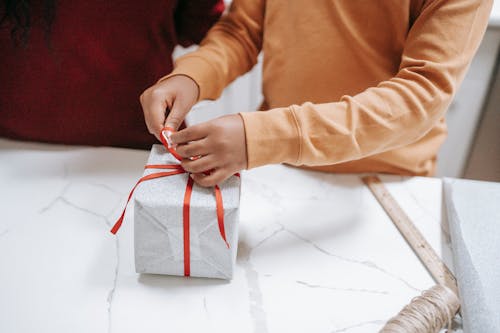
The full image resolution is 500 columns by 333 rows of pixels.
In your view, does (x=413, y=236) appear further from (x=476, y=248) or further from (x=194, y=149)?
(x=194, y=149)

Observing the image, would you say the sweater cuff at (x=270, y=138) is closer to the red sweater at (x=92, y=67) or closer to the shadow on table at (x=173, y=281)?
the shadow on table at (x=173, y=281)

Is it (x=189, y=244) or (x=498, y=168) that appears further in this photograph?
(x=498, y=168)

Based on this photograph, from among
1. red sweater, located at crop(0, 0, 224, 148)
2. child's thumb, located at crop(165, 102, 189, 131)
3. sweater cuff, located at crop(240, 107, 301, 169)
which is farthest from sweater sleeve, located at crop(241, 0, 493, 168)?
red sweater, located at crop(0, 0, 224, 148)

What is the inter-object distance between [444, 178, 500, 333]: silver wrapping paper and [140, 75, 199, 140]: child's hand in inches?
Result: 15.9

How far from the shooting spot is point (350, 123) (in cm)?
A: 54

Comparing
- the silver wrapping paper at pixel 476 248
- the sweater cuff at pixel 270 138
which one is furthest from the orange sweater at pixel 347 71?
the silver wrapping paper at pixel 476 248

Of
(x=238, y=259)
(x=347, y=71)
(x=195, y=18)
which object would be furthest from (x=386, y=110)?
(x=195, y=18)

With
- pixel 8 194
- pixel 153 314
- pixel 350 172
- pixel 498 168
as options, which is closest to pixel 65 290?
pixel 153 314

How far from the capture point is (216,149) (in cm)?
51

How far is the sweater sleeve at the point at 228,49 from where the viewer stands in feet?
2.29

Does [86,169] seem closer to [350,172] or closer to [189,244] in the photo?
[189,244]

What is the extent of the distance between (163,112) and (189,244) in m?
0.19

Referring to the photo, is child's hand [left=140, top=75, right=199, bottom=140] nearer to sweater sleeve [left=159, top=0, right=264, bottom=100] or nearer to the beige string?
sweater sleeve [left=159, top=0, right=264, bottom=100]

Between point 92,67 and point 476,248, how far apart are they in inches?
24.6
